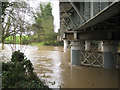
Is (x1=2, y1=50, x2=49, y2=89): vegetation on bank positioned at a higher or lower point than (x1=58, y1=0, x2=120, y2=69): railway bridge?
lower

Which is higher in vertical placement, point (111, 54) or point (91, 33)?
point (91, 33)

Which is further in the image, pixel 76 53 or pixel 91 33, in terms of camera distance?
pixel 76 53

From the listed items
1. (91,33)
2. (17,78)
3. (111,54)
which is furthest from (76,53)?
(17,78)

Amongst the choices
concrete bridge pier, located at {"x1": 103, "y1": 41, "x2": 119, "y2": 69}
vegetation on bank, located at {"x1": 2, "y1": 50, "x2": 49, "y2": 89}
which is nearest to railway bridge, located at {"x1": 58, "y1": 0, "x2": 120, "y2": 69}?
concrete bridge pier, located at {"x1": 103, "y1": 41, "x2": 119, "y2": 69}

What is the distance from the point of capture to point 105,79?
7.74 m

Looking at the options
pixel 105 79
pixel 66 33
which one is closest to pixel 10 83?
pixel 105 79

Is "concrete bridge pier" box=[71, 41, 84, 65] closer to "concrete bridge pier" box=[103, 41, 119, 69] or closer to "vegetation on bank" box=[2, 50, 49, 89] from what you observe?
"concrete bridge pier" box=[103, 41, 119, 69]

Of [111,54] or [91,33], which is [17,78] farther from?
[111,54]

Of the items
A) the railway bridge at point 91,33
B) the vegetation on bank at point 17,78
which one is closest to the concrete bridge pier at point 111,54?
the railway bridge at point 91,33

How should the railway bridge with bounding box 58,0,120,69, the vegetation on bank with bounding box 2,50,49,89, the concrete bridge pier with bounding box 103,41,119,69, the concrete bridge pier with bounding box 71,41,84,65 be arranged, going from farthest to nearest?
the concrete bridge pier with bounding box 71,41,84,65 < the concrete bridge pier with bounding box 103,41,119,69 < the railway bridge with bounding box 58,0,120,69 < the vegetation on bank with bounding box 2,50,49,89

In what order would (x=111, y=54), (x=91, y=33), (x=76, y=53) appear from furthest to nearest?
1. (x=76, y=53)
2. (x=111, y=54)
3. (x=91, y=33)

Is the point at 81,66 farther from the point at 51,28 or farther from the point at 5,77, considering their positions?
the point at 51,28

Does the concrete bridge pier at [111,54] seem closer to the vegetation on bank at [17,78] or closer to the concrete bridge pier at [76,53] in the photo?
the concrete bridge pier at [76,53]

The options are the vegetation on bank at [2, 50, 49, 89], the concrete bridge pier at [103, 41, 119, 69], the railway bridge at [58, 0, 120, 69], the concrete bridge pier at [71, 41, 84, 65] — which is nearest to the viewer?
the vegetation on bank at [2, 50, 49, 89]
